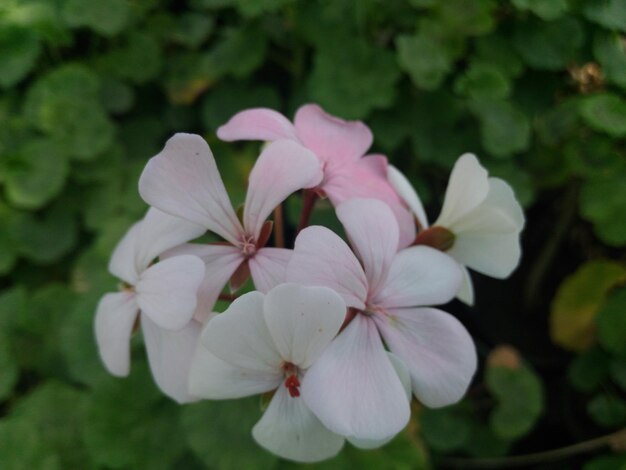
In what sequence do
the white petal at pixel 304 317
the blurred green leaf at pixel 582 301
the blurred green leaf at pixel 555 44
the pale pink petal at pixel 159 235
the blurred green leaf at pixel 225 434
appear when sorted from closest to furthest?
the white petal at pixel 304 317 → the pale pink petal at pixel 159 235 → the blurred green leaf at pixel 225 434 → the blurred green leaf at pixel 555 44 → the blurred green leaf at pixel 582 301

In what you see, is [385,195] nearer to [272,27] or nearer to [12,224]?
Answer: [272,27]

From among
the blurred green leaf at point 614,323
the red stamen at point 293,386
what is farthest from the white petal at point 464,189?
the blurred green leaf at point 614,323

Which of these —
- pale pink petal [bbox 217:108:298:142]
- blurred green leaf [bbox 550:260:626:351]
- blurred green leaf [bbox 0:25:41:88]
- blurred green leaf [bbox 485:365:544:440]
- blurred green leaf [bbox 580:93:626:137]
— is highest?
pale pink petal [bbox 217:108:298:142]

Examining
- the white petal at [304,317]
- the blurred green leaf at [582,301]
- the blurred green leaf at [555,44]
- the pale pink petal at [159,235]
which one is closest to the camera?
the white petal at [304,317]

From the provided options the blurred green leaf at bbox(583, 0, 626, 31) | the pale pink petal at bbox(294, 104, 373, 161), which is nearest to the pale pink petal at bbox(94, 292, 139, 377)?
the pale pink petal at bbox(294, 104, 373, 161)

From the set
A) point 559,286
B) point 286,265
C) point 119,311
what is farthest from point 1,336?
point 559,286

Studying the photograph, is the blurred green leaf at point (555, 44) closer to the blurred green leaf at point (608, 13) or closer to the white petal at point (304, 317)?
the blurred green leaf at point (608, 13)

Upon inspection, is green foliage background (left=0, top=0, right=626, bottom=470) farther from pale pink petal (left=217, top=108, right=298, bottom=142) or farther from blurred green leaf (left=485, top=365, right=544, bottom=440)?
pale pink petal (left=217, top=108, right=298, bottom=142)
